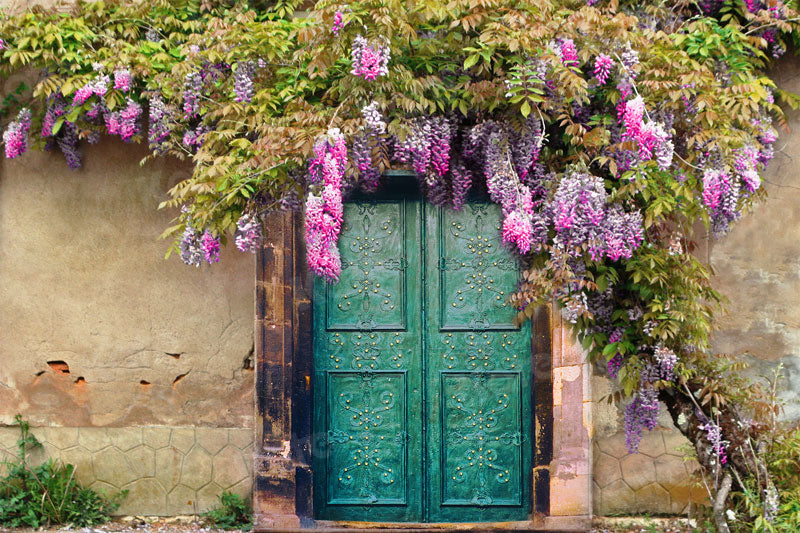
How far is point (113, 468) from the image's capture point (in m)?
5.30

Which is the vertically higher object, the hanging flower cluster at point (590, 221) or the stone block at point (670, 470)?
the hanging flower cluster at point (590, 221)

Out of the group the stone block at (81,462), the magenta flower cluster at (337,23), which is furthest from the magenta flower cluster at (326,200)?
the stone block at (81,462)

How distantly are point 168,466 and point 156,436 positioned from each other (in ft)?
0.68

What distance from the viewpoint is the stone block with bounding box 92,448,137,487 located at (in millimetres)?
5301

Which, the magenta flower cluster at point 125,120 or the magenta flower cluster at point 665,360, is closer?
the magenta flower cluster at point 665,360

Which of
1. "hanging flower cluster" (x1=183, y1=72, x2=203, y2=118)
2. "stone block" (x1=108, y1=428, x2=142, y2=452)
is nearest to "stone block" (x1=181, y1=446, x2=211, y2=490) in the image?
"stone block" (x1=108, y1=428, x2=142, y2=452)

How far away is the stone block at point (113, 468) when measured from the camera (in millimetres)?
5301

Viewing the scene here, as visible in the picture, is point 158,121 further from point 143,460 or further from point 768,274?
point 768,274

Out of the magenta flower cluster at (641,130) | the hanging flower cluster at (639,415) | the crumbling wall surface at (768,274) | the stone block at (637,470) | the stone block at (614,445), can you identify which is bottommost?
the stone block at (637,470)

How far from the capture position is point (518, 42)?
12.7 feet

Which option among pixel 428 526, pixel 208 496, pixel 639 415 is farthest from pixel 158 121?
pixel 639 415

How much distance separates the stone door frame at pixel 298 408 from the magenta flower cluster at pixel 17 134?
1620 mm

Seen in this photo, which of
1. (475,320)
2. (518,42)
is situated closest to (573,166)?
(518,42)

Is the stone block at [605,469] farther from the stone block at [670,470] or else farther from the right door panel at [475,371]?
the right door panel at [475,371]
